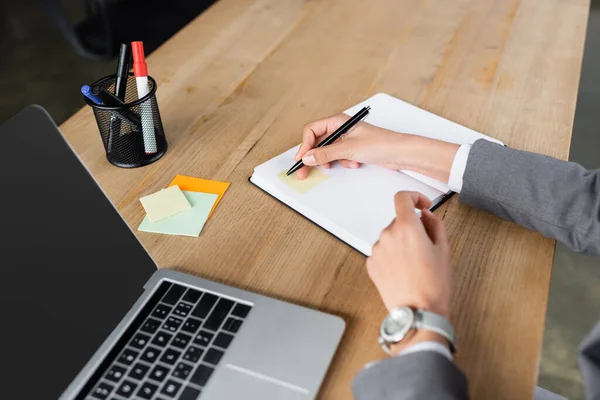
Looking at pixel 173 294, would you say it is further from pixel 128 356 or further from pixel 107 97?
pixel 107 97

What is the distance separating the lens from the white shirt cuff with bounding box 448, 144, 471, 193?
2.68 feet

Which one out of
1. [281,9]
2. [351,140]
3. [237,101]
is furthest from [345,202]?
[281,9]

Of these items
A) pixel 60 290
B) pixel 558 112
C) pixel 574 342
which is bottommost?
pixel 574 342

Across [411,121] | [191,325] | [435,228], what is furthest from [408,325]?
[411,121]

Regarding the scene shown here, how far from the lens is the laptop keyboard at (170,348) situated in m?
0.59

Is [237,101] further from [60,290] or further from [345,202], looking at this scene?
[60,290]

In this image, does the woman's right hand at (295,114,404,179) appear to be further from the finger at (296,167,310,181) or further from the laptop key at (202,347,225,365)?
the laptop key at (202,347,225,365)

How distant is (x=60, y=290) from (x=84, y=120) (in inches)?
19.6

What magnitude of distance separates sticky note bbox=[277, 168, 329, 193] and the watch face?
10.8 inches

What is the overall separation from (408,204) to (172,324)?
33 centimetres

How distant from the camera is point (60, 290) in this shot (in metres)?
0.62

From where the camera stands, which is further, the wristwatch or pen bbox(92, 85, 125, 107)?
pen bbox(92, 85, 125, 107)

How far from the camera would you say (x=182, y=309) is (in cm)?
66

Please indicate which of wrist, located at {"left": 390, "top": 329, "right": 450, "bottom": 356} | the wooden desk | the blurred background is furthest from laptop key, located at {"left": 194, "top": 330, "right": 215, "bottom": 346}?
the blurred background
